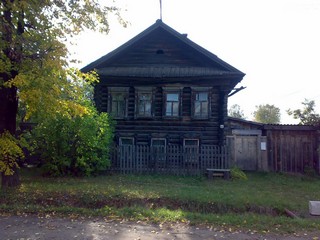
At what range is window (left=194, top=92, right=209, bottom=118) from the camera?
61.7 ft

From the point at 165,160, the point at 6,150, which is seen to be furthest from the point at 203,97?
the point at 6,150

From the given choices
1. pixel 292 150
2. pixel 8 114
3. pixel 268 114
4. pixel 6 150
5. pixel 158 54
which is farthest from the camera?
pixel 268 114

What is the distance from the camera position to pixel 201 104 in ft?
61.9

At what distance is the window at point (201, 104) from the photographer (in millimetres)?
18812

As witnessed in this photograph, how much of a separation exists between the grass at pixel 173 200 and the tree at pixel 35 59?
6.27 ft

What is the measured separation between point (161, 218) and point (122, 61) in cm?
1300

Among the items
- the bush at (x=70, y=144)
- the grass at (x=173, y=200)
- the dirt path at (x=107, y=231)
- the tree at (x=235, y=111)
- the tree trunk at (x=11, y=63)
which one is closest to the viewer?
the dirt path at (x=107, y=231)

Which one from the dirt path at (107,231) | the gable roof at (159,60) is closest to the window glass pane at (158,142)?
the gable roof at (159,60)

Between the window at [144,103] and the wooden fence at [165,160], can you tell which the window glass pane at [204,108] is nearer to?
the wooden fence at [165,160]

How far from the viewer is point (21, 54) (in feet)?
33.6

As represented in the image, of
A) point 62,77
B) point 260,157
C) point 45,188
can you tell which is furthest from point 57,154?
point 260,157

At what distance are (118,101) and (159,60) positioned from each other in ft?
10.8

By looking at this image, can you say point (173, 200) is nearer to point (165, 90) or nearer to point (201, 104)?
point (201, 104)

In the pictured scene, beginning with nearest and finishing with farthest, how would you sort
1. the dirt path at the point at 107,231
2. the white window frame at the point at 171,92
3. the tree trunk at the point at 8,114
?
the dirt path at the point at 107,231, the tree trunk at the point at 8,114, the white window frame at the point at 171,92
